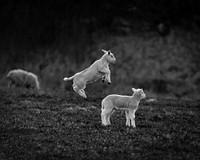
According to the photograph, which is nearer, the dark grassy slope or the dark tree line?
the dark grassy slope

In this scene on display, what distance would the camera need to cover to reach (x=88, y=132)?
14531mm

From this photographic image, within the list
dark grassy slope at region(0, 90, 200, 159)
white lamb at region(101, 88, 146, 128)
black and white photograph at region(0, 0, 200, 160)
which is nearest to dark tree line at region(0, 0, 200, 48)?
black and white photograph at region(0, 0, 200, 160)

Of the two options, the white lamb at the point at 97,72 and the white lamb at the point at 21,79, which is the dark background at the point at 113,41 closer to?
the white lamb at the point at 21,79

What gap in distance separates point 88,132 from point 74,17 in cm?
4290

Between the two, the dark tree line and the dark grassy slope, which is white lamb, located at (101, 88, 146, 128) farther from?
the dark tree line

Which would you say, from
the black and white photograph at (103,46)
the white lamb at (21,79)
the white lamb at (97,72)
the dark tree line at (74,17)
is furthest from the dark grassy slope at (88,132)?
the dark tree line at (74,17)

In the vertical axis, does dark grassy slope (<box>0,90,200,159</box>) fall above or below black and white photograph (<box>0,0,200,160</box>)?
below

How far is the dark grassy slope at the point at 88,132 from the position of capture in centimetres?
1243

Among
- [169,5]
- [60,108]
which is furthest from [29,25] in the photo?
[60,108]

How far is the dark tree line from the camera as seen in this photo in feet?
174

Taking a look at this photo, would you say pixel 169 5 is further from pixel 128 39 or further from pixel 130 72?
pixel 130 72

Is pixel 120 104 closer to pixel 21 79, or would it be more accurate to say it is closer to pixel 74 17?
pixel 21 79

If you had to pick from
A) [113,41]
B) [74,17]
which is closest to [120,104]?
[113,41]

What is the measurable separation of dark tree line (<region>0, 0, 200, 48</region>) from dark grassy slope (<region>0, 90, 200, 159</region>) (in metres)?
33.9
